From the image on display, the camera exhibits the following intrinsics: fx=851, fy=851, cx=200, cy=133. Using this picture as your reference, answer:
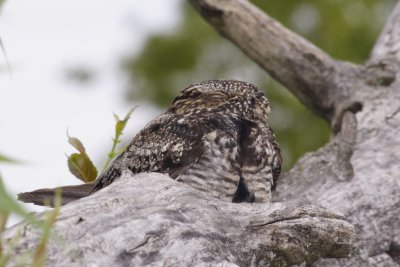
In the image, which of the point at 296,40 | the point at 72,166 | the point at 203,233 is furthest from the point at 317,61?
the point at 203,233

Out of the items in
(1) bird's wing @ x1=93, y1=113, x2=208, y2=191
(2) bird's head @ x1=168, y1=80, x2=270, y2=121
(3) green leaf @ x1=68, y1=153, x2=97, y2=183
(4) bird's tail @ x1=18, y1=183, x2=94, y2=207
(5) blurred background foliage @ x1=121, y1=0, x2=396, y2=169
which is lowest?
(4) bird's tail @ x1=18, y1=183, x2=94, y2=207

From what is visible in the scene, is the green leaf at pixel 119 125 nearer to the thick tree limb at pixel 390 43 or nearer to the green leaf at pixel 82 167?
the green leaf at pixel 82 167

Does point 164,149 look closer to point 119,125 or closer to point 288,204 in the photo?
point 119,125

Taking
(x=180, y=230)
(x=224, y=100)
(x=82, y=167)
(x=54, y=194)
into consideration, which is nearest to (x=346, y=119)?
(x=224, y=100)

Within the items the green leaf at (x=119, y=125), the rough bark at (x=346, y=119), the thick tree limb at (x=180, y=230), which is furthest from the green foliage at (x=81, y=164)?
the rough bark at (x=346, y=119)

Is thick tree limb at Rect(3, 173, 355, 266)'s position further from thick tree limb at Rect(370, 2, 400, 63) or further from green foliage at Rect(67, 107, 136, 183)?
thick tree limb at Rect(370, 2, 400, 63)

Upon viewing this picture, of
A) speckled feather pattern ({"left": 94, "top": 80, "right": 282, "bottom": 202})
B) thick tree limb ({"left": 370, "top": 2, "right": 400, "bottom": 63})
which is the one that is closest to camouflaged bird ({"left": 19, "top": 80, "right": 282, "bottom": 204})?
speckled feather pattern ({"left": 94, "top": 80, "right": 282, "bottom": 202})
